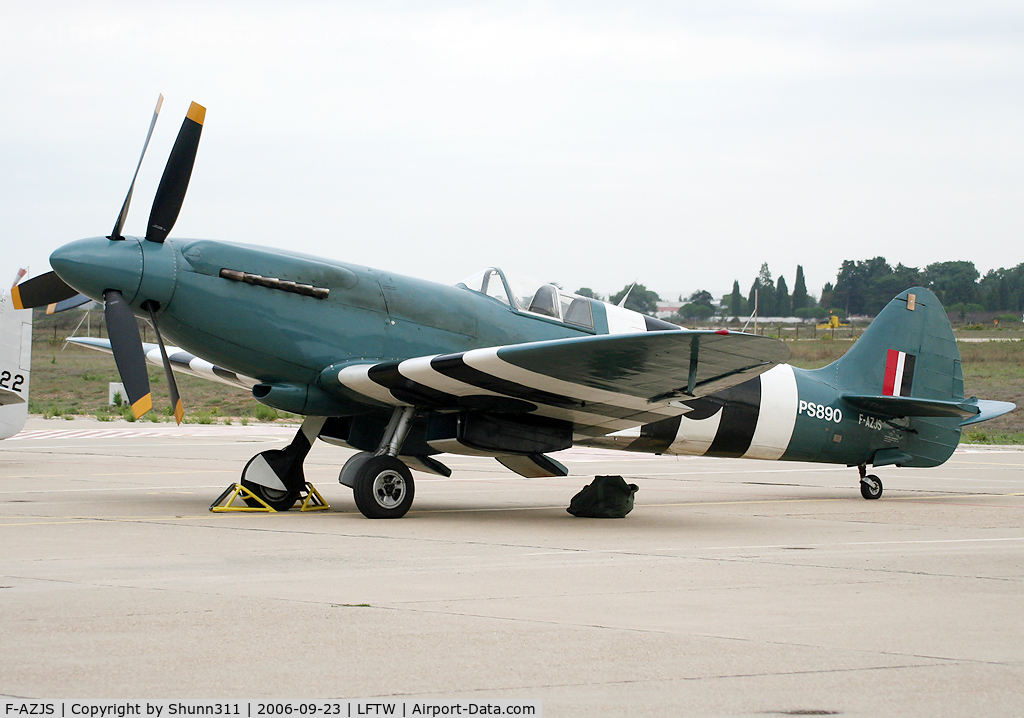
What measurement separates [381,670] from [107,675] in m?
0.97

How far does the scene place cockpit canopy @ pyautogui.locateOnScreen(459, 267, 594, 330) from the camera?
35.2 ft

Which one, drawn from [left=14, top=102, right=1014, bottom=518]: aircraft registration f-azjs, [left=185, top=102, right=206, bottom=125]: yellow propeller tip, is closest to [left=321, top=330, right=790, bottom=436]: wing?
[left=14, top=102, right=1014, bottom=518]: aircraft registration f-azjs

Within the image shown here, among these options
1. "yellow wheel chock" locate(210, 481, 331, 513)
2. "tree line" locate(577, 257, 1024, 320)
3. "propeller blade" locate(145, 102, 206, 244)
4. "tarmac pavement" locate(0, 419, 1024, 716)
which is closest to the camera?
"tarmac pavement" locate(0, 419, 1024, 716)

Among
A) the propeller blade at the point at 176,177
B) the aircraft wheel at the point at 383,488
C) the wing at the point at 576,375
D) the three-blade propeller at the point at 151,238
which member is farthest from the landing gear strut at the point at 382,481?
the propeller blade at the point at 176,177

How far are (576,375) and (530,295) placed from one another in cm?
200

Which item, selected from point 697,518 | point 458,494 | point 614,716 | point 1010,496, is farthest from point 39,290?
point 1010,496

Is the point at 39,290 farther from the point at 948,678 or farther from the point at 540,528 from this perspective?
the point at 948,678

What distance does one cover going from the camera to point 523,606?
16.6 ft

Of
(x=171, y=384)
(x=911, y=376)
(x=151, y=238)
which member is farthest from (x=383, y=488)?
(x=911, y=376)

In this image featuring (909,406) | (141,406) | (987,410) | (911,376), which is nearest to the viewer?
(141,406)

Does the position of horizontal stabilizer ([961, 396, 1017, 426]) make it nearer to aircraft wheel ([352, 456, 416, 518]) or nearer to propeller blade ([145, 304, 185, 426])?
aircraft wheel ([352, 456, 416, 518])

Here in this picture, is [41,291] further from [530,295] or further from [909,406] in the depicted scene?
[909,406]

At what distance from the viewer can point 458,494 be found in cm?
1249

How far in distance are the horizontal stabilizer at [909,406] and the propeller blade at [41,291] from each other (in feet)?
30.4
